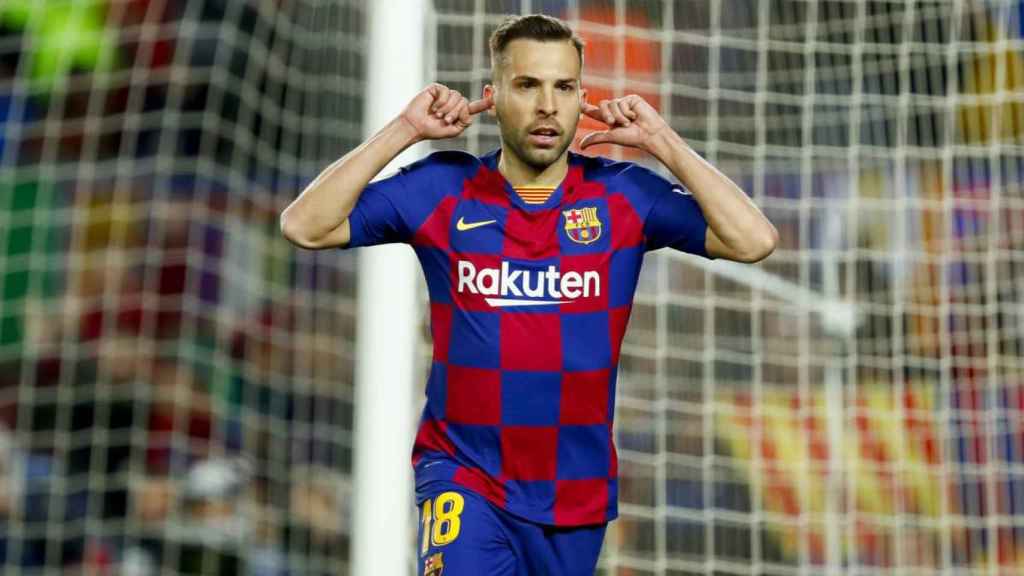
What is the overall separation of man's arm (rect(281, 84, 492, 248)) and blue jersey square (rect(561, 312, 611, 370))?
48 centimetres

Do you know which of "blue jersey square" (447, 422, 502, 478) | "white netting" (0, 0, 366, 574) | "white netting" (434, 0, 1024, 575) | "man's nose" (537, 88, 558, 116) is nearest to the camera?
"man's nose" (537, 88, 558, 116)

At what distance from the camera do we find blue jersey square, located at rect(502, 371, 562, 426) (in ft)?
11.2

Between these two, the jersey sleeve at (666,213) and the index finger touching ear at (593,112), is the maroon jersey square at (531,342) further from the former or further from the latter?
the index finger touching ear at (593,112)

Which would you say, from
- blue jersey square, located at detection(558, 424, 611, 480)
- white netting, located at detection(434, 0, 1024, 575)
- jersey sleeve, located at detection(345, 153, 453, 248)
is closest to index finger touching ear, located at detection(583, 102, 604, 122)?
jersey sleeve, located at detection(345, 153, 453, 248)

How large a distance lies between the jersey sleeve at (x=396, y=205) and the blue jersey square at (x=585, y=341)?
0.39 m

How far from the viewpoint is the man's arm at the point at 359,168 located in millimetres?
3348

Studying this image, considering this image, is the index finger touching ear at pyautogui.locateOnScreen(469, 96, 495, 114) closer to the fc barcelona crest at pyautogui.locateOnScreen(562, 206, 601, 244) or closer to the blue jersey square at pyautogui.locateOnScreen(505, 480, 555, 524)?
the fc barcelona crest at pyautogui.locateOnScreen(562, 206, 601, 244)

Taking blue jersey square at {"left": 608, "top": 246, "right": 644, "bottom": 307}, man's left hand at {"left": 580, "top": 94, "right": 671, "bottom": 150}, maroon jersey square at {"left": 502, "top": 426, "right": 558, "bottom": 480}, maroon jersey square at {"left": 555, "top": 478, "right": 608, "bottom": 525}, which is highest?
man's left hand at {"left": 580, "top": 94, "right": 671, "bottom": 150}

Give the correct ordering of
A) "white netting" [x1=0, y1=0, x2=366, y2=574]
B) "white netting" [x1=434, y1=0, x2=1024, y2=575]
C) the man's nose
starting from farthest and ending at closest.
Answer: "white netting" [x1=0, y1=0, x2=366, y2=574], "white netting" [x1=434, y1=0, x2=1024, y2=575], the man's nose

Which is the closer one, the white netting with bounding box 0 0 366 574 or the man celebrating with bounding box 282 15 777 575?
the man celebrating with bounding box 282 15 777 575

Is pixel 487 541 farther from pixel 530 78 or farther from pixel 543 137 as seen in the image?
pixel 530 78

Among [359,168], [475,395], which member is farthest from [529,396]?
[359,168]

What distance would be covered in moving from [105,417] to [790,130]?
3.15 meters

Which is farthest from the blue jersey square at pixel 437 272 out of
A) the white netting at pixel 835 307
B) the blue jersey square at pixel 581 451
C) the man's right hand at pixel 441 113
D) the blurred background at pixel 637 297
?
the white netting at pixel 835 307
